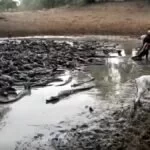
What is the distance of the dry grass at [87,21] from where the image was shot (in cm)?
2847

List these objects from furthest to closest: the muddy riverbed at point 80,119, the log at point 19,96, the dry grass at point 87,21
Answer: the dry grass at point 87,21
the log at point 19,96
the muddy riverbed at point 80,119

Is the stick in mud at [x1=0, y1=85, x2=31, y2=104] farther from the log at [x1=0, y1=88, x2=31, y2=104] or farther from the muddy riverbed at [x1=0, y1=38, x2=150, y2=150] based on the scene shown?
the muddy riverbed at [x1=0, y1=38, x2=150, y2=150]

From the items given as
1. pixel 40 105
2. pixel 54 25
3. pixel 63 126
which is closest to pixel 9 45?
pixel 54 25

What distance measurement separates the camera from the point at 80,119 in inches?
390

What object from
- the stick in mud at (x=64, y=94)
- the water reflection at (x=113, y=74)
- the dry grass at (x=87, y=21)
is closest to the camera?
the stick in mud at (x=64, y=94)

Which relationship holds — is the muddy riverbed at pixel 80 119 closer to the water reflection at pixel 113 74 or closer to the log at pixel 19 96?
the water reflection at pixel 113 74

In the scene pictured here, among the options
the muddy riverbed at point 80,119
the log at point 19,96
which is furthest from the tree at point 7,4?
the log at point 19,96

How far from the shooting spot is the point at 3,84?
12633mm

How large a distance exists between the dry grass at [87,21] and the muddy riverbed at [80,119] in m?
14.2

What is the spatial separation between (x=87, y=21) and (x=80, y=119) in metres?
20.9

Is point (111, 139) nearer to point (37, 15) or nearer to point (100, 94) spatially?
point (100, 94)

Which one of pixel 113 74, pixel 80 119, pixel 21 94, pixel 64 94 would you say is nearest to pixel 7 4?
pixel 113 74

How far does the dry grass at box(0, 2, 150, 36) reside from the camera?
1121 inches

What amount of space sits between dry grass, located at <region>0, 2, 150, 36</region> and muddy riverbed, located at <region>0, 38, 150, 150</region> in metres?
14.2
